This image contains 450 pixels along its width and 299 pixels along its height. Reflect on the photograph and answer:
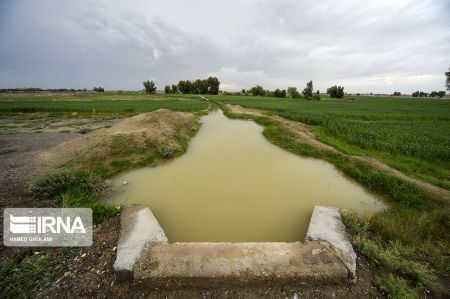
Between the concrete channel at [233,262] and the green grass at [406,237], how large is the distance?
1.72 ft

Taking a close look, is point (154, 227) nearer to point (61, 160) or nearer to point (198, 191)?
point (198, 191)

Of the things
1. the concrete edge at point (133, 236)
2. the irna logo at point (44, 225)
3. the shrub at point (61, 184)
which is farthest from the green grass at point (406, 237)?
the shrub at point (61, 184)

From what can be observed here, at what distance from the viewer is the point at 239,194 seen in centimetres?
633

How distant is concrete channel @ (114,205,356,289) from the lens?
3.26 meters

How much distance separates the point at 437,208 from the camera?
541cm

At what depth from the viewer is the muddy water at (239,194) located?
4.85 meters

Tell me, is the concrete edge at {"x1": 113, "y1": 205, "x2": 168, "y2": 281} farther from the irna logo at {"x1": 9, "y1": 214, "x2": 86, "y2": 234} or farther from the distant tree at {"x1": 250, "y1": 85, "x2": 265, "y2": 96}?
the distant tree at {"x1": 250, "y1": 85, "x2": 265, "y2": 96}

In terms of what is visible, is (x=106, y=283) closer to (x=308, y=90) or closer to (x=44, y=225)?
(x=44, y=225)

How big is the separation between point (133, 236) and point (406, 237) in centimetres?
527

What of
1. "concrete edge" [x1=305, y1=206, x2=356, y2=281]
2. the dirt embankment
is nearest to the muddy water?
"concrete edge" [x1=305, y1=206, x2=356, y2=281]

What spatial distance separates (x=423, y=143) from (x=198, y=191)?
433 inches

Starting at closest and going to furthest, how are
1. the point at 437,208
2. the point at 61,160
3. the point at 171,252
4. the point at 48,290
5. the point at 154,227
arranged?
the point at 48,290
the point at 171,252
the point at 154,227
the point at 437,208
the point at 61,160

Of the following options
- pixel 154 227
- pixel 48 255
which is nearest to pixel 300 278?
pixel 154 227

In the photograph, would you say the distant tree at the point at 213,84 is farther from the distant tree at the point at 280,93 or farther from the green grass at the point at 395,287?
the green grass at the point at 395,287
